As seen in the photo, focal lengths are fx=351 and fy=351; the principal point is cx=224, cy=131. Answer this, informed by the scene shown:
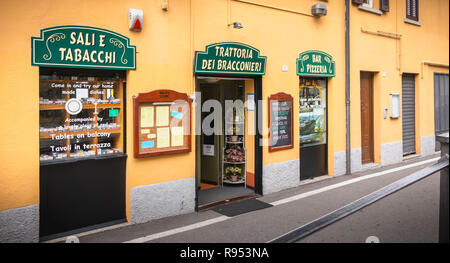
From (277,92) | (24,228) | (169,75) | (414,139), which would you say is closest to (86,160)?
(24,228)

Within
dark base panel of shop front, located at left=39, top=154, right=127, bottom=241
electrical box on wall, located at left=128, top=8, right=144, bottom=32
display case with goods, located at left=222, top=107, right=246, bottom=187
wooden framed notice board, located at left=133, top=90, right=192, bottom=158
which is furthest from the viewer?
display case with goods, located at left=222, top=107, right=246, bottom=187

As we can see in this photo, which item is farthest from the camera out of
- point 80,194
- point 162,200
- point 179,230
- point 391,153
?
point 391,153

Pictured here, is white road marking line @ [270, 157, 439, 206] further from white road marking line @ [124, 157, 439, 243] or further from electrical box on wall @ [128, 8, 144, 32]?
electrical box on wall @ [128, 8, 144, 32]

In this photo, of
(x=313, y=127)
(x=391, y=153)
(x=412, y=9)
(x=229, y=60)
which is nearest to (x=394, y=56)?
(x=412, y=9)

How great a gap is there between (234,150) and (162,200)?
252 centimetres

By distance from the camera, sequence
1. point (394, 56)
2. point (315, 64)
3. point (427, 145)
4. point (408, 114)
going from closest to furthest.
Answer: point (315, 64) → point (394, 56) → point (408, 114) → point (427, 145)

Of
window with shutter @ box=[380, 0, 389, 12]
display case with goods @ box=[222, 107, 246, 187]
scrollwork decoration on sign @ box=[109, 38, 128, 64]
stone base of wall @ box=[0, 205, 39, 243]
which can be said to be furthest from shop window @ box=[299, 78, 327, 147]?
stone base of wall @ box=[0, 205, 39, 243]

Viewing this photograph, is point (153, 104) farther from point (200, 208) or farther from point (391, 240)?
point (391, 240)

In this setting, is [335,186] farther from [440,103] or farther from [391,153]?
[440,103]

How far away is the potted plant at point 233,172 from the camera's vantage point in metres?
8.14

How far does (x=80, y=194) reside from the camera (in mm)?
5477

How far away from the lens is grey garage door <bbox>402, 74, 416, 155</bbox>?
38.5 feet

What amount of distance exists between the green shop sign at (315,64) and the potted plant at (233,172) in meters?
2.69

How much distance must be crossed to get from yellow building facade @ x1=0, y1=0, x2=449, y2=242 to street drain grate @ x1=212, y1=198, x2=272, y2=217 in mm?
361
